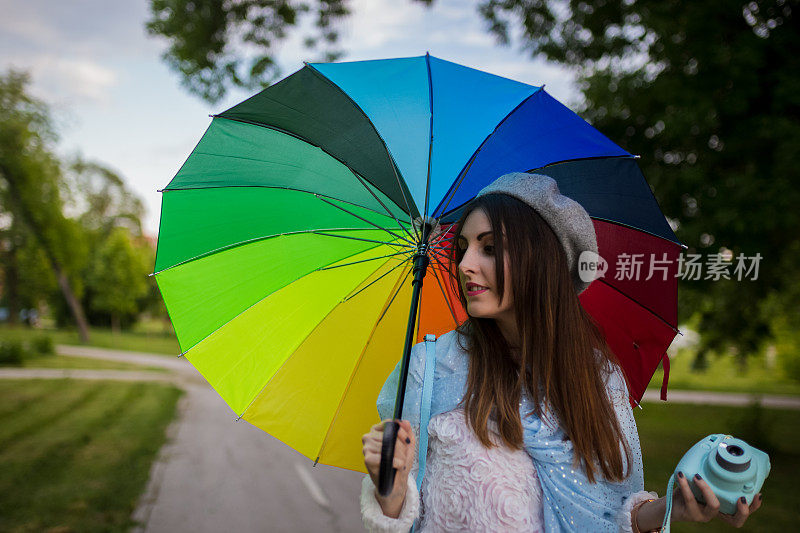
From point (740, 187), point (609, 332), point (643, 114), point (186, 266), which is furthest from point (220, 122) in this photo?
point (643, 114)

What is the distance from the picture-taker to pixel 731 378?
27.5 meters

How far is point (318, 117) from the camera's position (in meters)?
2.07

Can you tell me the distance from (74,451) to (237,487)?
3.02m

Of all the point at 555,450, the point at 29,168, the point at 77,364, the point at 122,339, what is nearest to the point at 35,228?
the point at 29,168

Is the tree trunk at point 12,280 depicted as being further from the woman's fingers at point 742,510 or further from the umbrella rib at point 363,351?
the woman's fingers at point 742,510

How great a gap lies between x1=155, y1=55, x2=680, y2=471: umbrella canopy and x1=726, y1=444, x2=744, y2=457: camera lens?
1016 millimetres

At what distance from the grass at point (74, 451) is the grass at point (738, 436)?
21.3 ft

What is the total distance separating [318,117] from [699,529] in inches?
267

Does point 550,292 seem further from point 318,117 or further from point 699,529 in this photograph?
point 699,529

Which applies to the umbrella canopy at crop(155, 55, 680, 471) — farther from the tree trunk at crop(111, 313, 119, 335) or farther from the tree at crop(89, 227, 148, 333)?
the tree trunk at crop(111, 313, 119, 335)

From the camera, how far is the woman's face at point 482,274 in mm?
1854

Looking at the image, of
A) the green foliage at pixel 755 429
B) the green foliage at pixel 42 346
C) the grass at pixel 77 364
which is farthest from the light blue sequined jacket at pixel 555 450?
the green foliage at pixel 42 346

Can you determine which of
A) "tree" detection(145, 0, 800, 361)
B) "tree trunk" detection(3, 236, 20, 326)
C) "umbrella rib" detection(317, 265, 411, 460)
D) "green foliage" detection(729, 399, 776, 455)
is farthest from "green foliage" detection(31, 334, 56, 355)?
"umbrella rib" detection(317, 265, 411, 460)

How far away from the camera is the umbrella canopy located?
2.05 m
